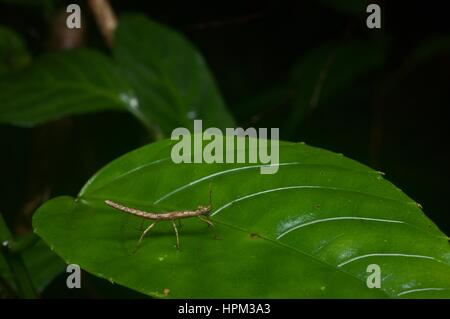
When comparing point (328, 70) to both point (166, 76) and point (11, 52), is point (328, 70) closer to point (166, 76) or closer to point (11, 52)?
point (166, 76)

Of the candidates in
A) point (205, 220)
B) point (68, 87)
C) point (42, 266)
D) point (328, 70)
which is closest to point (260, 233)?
point (205, 220)

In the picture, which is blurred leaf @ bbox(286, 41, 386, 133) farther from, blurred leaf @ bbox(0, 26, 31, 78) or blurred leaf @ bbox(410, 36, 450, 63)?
blurred leaf @ bbox(0, 26, 31, 78)

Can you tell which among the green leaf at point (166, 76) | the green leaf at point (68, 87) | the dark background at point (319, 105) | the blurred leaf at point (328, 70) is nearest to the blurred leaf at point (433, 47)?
the dark background at point (319, 105)

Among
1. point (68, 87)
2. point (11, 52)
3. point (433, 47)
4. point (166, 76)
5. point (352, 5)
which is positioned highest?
point (352, 5)

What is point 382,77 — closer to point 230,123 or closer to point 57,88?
point 230,123

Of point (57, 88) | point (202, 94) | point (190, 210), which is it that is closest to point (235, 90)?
point (202, 94)

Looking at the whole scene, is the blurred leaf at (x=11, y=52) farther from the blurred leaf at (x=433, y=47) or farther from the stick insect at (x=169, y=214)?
the blurred leaf at (x=433, y=47)

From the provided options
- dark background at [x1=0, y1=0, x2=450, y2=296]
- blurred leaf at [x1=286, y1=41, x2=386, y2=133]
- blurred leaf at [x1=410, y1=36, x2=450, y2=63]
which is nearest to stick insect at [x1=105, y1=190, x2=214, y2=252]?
blurred leaf at [x1=286, y1=41, x2=386, y2=133]
